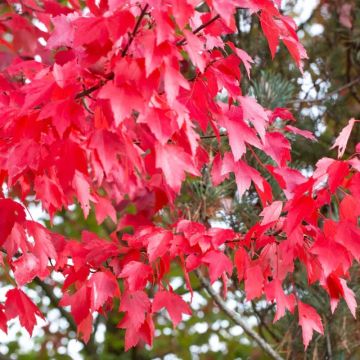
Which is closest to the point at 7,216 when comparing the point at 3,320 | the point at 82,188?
the point at 82,188

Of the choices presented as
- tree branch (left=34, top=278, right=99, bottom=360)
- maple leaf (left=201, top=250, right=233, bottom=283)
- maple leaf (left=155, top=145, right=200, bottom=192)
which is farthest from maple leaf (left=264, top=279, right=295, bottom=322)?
tree branch (left=34, top=278, right=99, bottom=360)

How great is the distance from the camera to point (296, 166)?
2.63m

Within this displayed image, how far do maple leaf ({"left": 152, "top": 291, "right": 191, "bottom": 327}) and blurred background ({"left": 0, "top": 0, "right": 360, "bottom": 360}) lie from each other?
422 millimetres

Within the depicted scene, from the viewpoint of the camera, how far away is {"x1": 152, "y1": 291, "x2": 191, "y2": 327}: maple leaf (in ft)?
5.60

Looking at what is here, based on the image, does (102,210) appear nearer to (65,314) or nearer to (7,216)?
(7,216)

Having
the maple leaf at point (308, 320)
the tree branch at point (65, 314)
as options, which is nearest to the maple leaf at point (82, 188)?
the maple leaf at point (308, 320)

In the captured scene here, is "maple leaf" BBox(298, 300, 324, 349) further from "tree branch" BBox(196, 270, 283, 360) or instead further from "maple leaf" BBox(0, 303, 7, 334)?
"maple leaf" BBox(0, 303, 7, 334)

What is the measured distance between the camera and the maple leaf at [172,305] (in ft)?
5.60

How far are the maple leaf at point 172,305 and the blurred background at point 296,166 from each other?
42cm

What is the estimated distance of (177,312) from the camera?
171 centimetres

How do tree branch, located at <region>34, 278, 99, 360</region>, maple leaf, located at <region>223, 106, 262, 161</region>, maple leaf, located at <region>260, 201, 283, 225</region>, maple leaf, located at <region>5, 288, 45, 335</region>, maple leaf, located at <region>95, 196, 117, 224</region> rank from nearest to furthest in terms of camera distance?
maple leaf, located at <region>223, 106, 262, 161</region>, maple leaf, located at <region>260, 201, 283, 225</region>, maple leaf, located at <region>5, 288, 45, 335</region>, maple leaf, located at <region>95, 196, 117, 224</region>, tree branch, located at <region>34, 278, 99, 360</region>

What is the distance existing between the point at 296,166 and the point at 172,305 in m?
1.09

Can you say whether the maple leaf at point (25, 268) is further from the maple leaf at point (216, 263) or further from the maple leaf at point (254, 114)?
the maple leaf at point (254, 114)

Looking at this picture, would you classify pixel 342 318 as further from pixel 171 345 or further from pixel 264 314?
pixel 171 345
